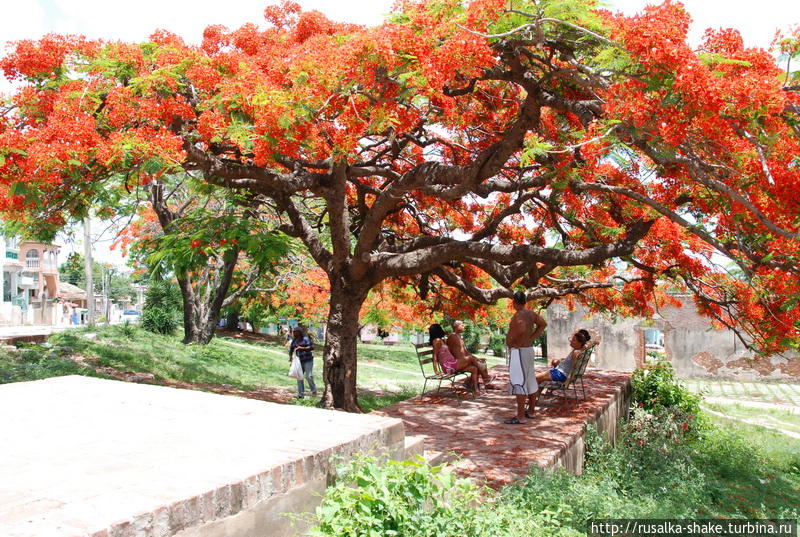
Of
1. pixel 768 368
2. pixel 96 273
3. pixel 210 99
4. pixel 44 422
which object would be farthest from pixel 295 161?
pixel 96 273

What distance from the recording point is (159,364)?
1242 centimetres

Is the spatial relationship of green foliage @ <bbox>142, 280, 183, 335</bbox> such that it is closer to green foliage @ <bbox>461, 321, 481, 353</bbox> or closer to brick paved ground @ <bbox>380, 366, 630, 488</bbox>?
brick paved ground @ <bbox>380, 366, 630, 488</bbox>

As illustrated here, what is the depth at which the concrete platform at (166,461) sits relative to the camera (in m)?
2.28

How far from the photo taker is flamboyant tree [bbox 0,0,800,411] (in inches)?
184

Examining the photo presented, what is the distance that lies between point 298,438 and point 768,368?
61.6 ft

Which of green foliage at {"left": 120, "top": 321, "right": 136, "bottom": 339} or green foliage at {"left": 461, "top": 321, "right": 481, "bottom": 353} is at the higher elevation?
green foliage at {"left": 120, "top": 321, "right": 136, "bottom": 339}

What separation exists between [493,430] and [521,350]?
1.02 meters

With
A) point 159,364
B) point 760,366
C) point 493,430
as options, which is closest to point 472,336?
point 760,366

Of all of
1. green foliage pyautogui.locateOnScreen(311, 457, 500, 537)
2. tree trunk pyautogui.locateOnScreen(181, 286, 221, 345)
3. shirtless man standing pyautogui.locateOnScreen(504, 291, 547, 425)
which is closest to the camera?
green foliage pyautogui.locateOnScreen(311, 457, 500, 537)

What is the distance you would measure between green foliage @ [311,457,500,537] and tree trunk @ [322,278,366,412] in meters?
5.60

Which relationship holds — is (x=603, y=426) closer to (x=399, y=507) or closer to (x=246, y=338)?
(x=399, y=507)

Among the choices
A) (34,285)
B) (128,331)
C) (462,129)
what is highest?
(462,129)

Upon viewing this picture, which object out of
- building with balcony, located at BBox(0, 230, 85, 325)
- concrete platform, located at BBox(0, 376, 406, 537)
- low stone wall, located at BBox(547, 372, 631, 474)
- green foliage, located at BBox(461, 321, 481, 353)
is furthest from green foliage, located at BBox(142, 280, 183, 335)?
building with balcony, located at BBox(0, 230, 85, 325)

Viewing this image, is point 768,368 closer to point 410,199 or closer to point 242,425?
point 410,199
